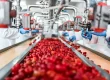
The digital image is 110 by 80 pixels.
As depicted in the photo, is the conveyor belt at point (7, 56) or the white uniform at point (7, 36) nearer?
the conveyor belt at point (7, 56)

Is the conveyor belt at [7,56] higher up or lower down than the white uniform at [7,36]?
lower down

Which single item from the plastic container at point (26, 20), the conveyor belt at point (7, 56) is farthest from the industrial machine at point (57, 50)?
the conveyor belt at point (7, 56)

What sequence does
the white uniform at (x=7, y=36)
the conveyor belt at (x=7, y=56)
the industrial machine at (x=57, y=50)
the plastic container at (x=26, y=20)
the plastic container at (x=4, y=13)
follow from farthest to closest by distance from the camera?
1. the plastic container at (x=26, y=20)
2. the white uniform at (x=7, y=36)
3. the plastic container at (x=4, y=13)
4. the conveyor belt at (x=7, y=56)
5. the industrial machine at (x=57, y=50)

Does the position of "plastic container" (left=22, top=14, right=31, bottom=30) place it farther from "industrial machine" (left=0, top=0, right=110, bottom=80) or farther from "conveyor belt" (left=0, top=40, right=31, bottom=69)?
"conveyor belt" (left=0, top=40, right=31, bottom=69)

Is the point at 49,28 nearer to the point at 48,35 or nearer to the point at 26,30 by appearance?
the point at 48,35

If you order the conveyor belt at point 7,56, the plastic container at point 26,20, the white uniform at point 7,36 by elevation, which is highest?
the plastic container at point 26,20

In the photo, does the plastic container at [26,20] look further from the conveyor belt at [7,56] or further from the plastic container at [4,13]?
the conveyor belt at [7,56]

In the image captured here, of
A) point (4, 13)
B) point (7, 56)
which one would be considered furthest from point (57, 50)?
point (4, 13)

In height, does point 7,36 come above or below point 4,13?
below

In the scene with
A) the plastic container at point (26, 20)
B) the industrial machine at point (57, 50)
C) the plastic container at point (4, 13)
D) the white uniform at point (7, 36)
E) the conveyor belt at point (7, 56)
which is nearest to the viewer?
the industrial machine at point (57, 50)

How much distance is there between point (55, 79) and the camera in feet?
3.66

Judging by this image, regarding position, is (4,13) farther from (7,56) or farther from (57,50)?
(57,50)

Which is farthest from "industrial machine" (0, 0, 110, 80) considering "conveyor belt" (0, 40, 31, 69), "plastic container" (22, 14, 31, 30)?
"conveyor belt" (0, 40, 31, 69)

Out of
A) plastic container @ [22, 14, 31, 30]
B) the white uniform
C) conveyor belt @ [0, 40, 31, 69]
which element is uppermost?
plastic container @ [22, 14, 31, 30]
